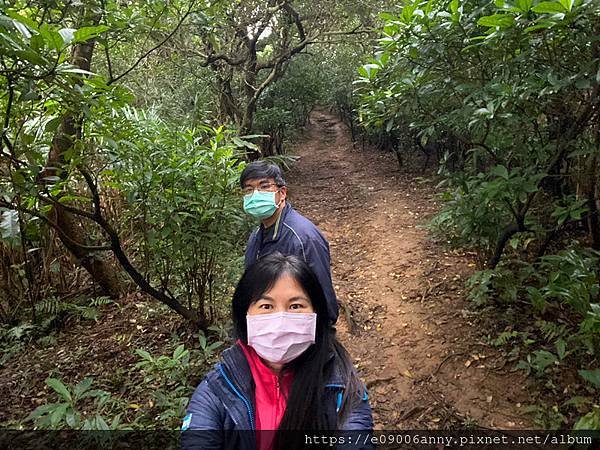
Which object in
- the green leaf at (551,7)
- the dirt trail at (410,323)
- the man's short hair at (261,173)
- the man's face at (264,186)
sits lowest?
the dirt trail at (410,323)

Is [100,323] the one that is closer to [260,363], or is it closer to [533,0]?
[260,363]

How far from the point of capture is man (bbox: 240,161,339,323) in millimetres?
2656

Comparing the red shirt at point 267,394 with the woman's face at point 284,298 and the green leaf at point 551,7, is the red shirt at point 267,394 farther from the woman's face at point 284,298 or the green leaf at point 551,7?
the green leaf at point 551,7

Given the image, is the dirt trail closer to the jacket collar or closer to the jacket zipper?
the jacket collar

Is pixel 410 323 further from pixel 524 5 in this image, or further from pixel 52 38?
pixel 52 38

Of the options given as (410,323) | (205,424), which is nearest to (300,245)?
(205,424)

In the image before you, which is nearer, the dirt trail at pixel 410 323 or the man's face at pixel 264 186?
the man's face at pixel 264 186

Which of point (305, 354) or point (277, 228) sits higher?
point (277, 228)

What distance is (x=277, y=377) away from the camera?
1513 mm

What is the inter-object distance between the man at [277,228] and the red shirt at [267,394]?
115 cm

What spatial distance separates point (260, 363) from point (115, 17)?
260 cm

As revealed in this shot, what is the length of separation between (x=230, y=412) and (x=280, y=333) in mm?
305

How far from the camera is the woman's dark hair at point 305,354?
54.3 inches

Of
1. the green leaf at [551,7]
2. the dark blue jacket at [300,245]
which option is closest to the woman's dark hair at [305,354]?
the dark blue jacket at [300,245]
